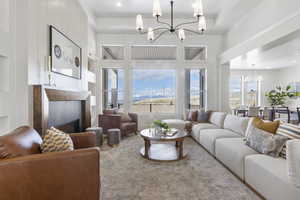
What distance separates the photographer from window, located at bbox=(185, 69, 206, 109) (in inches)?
252

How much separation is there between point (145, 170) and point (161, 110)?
3674 mm

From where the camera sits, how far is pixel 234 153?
8.83ft

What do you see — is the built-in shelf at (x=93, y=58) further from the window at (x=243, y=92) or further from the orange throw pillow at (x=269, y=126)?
the window at (x=243, y=92)

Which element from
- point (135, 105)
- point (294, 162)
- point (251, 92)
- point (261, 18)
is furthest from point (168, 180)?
point (251, 92)

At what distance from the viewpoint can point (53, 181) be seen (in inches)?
58.8

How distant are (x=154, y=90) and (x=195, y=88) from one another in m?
1.42

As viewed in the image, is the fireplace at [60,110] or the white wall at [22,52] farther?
the fireplace at [60,110]

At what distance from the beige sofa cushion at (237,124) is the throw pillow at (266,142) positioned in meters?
0.90

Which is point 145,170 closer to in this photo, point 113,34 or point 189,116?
Answer: point 189,116

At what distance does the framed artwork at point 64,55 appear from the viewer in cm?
309

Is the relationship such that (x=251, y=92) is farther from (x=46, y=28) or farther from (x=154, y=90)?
(x=46, y=28)

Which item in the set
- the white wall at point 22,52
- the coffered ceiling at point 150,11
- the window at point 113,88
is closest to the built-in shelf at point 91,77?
the window at point 113,88

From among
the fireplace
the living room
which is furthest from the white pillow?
the fireplace

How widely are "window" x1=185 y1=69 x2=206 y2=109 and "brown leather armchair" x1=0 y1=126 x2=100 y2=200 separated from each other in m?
5.10
